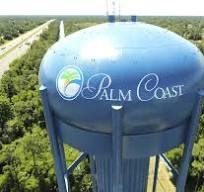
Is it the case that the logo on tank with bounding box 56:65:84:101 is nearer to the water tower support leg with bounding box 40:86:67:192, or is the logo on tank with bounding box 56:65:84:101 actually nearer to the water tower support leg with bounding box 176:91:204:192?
the water tower support leg with bounding box 40:86:67:192

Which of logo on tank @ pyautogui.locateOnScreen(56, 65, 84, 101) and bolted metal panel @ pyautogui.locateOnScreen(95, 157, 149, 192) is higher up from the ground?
logo on tank @ pyautogui.locateOnScreen(56, 65, 84, 101)

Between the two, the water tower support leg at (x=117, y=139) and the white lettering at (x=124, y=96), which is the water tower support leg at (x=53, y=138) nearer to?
the water tower support leg at (x=117, y=139)

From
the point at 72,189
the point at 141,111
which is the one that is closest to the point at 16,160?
the point at 72,189

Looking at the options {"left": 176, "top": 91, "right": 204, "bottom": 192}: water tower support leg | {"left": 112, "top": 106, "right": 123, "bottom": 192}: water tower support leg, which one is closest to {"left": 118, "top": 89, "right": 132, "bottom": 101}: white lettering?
{"left": 112, "top": 106, "right": 123, "bottom": 192}: water tower support leg

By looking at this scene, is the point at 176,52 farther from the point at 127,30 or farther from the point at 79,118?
the point at 79,118

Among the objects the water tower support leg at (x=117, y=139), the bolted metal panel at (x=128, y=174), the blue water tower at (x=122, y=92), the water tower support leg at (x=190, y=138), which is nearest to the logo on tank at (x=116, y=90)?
the blue water tower at (x=122, y=92)

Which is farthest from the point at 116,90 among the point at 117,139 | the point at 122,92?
the point at 117,139

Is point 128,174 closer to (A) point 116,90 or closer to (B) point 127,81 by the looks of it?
(A) point 116,90
